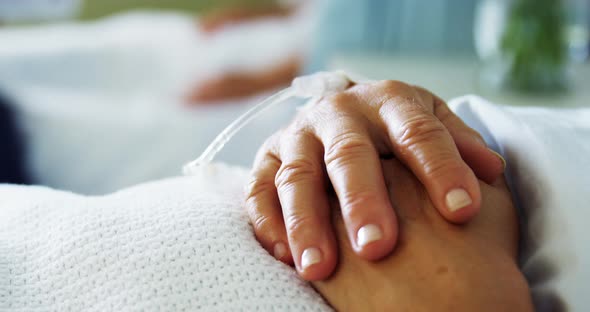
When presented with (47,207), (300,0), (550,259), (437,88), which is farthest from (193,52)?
(550,259)

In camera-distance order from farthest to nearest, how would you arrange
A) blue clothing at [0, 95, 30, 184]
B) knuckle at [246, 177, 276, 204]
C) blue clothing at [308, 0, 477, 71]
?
blue clothing at [308, 0, 477, 71] → blue clothing at [0, 95, 30, 184] → knuckle at [246, 177, 276, 204]

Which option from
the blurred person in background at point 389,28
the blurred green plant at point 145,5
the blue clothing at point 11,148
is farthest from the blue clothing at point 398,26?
the blue clothing at point 11,148

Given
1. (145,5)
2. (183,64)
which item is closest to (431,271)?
(183,64)

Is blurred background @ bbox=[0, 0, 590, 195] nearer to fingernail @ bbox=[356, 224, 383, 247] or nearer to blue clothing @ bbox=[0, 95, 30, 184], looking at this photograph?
blue clothing @ bbox=[0, 95, 30, 184]

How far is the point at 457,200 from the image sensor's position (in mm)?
343

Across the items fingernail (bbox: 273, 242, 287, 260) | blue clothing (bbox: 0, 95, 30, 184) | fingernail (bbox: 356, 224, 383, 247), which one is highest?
fingernail (bbox: 356, 224, 383, 247)

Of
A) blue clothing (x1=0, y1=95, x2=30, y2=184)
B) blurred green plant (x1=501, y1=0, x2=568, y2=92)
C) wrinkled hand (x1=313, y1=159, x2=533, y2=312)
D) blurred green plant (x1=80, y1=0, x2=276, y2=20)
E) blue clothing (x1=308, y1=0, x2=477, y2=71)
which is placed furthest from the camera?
blurred green plant (x1=80, y1=0, x2=276, y2=20)

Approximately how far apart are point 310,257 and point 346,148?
83 mm

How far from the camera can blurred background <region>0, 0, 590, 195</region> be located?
5.40ft

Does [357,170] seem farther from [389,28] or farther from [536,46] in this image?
[389,28]

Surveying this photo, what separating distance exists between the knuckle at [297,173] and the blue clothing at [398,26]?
1.47m

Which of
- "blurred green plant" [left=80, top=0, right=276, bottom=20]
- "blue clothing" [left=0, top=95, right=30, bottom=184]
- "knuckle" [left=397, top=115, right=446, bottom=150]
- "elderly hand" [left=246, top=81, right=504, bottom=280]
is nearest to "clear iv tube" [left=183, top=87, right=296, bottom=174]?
"elderly hand" [left=246, top=81, right=504, bottom=280]

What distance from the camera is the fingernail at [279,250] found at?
387mm

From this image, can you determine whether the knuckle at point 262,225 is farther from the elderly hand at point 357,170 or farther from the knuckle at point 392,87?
the knuckle at point 392,87
